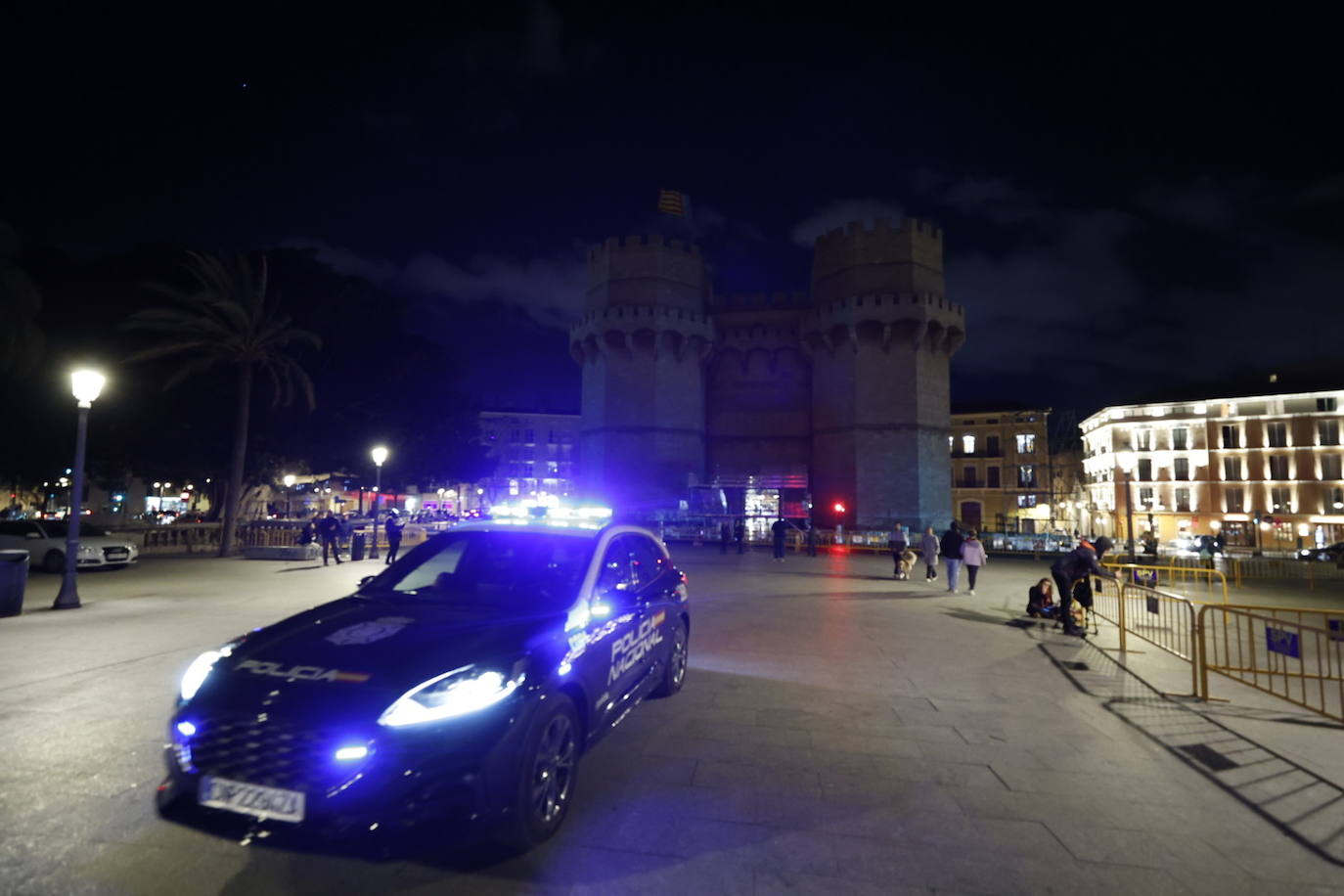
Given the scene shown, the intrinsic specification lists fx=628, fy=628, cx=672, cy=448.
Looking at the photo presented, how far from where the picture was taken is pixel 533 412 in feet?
283

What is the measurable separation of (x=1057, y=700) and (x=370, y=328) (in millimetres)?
35641

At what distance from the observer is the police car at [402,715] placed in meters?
2.75

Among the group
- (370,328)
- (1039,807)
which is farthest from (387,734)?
(370,328)

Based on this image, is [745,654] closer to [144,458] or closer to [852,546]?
[852,546]

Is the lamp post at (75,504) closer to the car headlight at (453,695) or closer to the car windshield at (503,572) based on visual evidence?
the car windshield at (503,572)

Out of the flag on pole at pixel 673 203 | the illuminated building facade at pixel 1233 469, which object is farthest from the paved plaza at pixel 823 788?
the illuminated building facade at pixel 1233 469

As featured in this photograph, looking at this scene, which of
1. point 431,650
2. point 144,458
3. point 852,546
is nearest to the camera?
point 431,650

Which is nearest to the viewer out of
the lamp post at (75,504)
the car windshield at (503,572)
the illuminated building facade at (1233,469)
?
the car windshield at (503,572)

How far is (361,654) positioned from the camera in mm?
3232

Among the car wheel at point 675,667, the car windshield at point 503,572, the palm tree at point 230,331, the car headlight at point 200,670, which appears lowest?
the car wheel at point 675,667

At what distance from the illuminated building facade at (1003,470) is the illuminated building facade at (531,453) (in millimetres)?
48012

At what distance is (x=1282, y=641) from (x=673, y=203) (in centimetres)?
4024

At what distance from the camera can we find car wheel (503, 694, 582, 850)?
304cm

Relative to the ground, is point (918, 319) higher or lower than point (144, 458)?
higher
